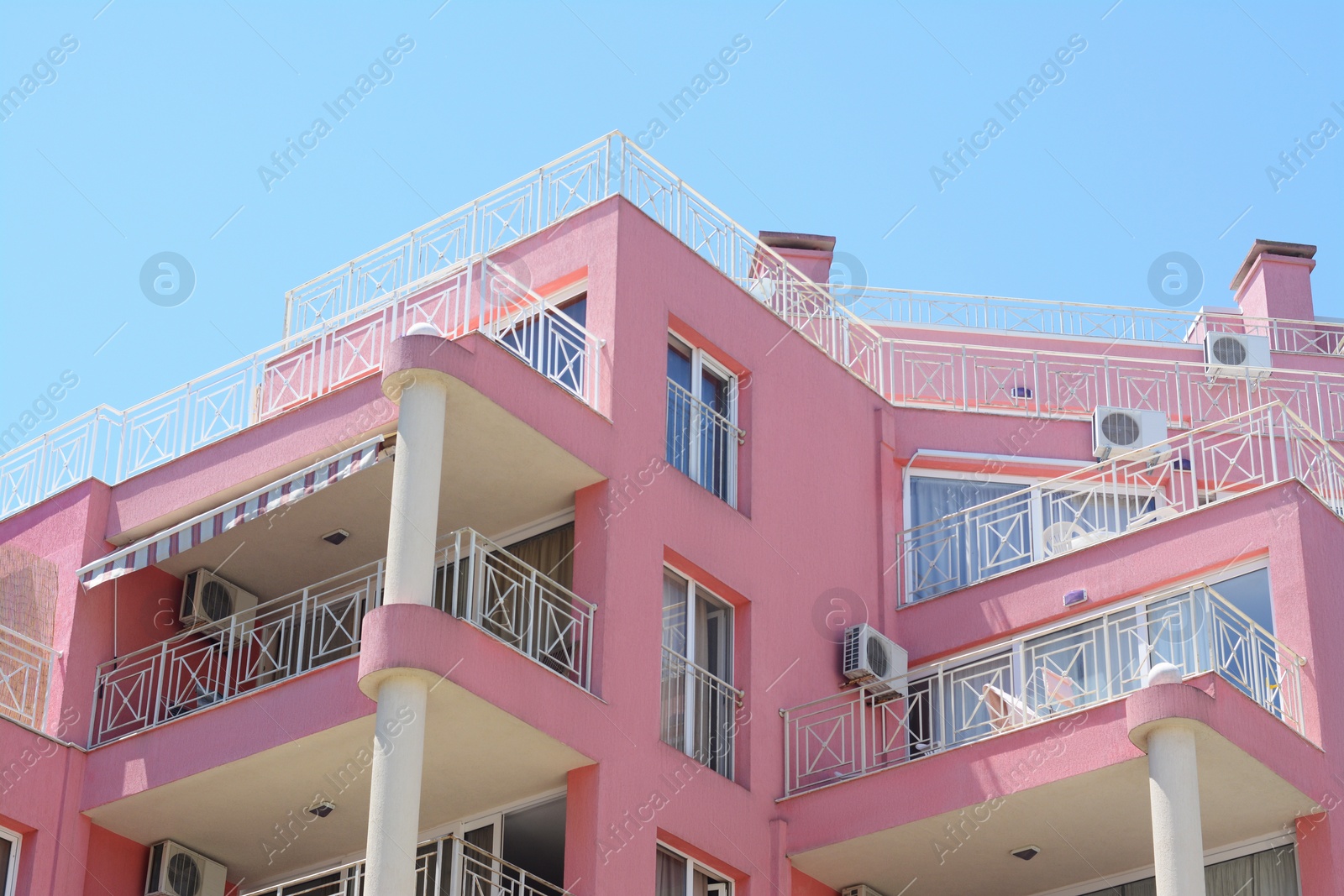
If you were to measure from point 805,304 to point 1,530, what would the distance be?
31.2 feet

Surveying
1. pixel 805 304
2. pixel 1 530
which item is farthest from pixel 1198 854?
pixel 1 530

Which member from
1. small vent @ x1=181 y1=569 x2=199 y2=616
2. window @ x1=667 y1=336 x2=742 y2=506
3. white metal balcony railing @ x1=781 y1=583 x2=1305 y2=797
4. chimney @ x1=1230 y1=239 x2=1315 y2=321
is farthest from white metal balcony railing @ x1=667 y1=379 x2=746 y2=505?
chimney @ x1=1230 y1=239 x2=1315 y2=321

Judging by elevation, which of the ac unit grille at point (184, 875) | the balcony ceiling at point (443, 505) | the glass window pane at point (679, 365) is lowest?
the ac unit grille at point (184, 875)

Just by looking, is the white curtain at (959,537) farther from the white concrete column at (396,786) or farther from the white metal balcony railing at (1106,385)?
the white concrete column at (396,786)

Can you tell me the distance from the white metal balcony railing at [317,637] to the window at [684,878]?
1759 mm

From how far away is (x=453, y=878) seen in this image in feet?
50.1

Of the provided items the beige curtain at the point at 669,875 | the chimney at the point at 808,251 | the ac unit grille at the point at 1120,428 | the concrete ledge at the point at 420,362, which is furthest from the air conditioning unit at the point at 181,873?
the chimney at the point at 808,251

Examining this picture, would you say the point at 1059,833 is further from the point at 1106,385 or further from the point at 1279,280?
the point at 1279,280

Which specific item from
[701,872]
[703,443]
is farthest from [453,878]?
[703,443]

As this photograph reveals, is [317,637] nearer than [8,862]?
No

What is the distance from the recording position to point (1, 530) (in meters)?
19.1

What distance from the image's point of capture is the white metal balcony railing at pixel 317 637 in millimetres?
16688

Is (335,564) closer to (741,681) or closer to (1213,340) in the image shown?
(741,681)

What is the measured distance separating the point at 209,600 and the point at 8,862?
10.5ft
